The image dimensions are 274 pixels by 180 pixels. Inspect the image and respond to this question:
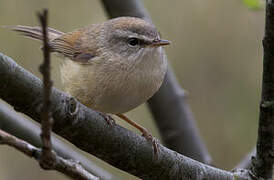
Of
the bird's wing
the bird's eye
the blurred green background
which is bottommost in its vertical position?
the blurred green background

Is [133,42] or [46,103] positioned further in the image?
[133,42]

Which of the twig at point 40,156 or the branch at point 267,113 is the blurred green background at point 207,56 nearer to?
the branch at point 267,113

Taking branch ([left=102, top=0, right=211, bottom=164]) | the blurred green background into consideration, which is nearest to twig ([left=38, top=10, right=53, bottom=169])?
branch ([left=102, top=0, right=211, bottom=164])

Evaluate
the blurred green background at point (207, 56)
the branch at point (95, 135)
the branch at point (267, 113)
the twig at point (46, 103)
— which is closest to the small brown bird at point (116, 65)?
the branch at point (95, 135)

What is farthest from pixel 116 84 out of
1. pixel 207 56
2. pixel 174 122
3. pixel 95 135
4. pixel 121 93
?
pixel 207 56

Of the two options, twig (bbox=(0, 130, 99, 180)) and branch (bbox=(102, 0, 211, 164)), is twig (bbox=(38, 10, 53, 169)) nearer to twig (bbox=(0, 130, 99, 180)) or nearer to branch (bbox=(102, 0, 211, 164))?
twig (bbox=(0, 130, 99, 180))

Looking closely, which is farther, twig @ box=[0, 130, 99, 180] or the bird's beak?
the bird's beak

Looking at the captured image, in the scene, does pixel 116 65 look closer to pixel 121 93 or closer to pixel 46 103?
pixel 121 93

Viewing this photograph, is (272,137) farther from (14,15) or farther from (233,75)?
(14,15)
